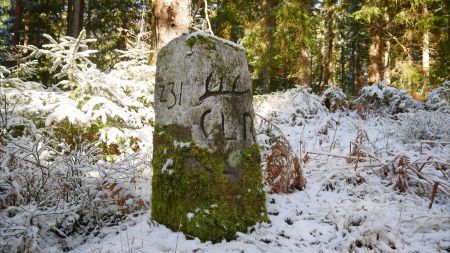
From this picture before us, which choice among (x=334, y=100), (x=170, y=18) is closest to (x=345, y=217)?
(x=170, y=18)

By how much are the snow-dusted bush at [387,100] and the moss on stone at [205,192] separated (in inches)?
227

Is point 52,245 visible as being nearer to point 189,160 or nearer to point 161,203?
point 161,203

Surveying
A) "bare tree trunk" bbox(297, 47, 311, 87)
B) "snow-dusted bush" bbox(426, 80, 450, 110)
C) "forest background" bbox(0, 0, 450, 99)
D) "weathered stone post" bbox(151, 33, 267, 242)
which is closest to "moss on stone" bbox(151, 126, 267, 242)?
"weathered stone post" bbox(151, 33, 267, 242)

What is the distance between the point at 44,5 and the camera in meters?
14.6

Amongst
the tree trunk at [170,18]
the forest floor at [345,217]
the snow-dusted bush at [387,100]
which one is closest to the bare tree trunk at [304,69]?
the snow-dusted bush at [387,100]

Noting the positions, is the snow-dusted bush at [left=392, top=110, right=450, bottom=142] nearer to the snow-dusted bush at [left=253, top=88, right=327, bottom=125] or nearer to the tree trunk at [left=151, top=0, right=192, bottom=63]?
the snow-dusted bush at [left=253, top=88, right=327, bottom=125]

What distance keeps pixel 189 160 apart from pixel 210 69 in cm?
75

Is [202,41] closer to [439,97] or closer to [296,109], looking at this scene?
[296,109]

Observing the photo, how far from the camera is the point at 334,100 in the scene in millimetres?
7555

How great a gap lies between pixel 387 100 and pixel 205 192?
21.9 ft

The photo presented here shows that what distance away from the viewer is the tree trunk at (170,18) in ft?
17.5

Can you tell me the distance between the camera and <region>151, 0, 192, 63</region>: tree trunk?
17.5ft

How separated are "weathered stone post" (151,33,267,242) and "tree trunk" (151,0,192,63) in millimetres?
2646

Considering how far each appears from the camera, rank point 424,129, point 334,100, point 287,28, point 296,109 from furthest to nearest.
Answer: point 287,28 → point 334,100 → point 296,109 → point 424,129
